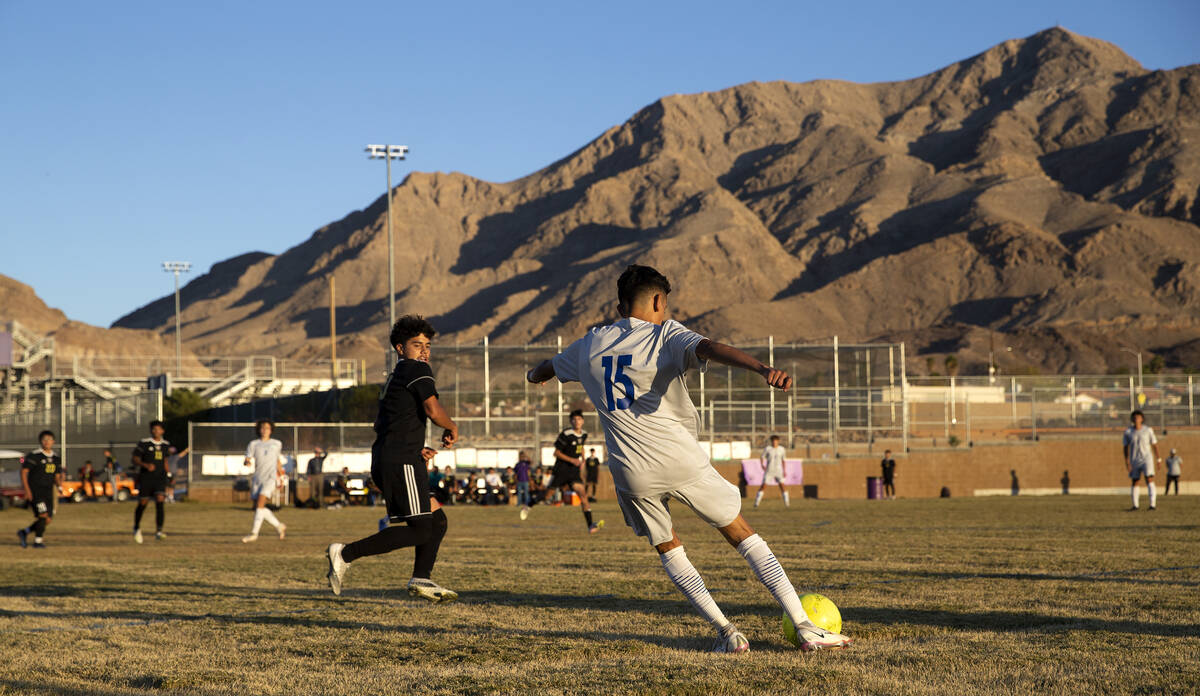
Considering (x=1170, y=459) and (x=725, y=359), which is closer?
(x=725, y=359)

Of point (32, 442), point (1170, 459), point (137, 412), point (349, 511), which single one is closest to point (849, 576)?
point (349, 511)

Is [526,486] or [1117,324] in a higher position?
[1117,324]

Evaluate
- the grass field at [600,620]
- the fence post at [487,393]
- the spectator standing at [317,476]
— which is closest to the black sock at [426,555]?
the grass field at [600,620]

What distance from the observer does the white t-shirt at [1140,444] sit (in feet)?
73.4

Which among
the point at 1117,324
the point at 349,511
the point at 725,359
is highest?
the point at 1117,324

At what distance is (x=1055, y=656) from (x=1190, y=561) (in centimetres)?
655

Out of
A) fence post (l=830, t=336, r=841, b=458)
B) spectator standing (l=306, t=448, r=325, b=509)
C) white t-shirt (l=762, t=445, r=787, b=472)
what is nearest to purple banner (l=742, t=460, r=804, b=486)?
fence post (l=830, t=336, r=841, b=458)

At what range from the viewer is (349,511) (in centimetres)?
3080

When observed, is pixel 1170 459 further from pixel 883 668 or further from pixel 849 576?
pixel 883 668

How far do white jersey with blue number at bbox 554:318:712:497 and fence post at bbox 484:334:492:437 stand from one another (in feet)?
109

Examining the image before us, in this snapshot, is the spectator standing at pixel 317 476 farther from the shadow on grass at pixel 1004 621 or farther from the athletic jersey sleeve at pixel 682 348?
the athletic jersey sleeve at pixel 682 348

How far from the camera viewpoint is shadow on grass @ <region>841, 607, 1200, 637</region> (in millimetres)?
7324

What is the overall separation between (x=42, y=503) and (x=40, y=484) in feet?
1.37

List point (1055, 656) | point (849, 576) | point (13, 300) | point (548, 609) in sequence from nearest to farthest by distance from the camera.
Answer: point (1055, 656), point (548, 609), point (849, 576), point (13, 300)
